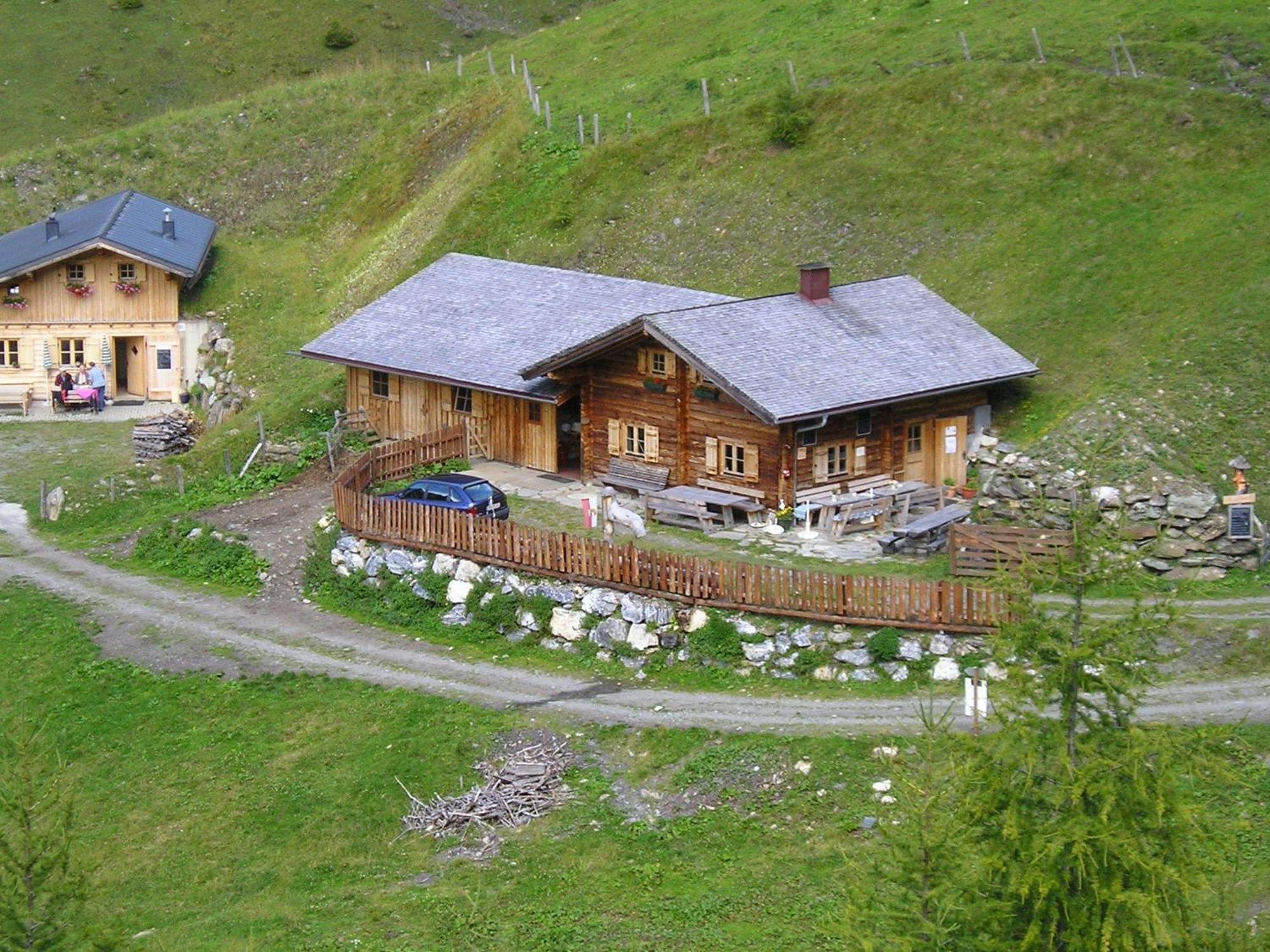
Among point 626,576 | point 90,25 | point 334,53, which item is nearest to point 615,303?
point 626,576

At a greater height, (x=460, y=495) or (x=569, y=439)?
(x=569, y=439)

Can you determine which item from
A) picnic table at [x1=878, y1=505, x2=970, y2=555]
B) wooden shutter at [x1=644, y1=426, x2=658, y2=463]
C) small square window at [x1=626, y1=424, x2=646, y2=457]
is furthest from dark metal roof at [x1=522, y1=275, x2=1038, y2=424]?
picnic table at [x1=878, y1=505, x2=970, y2=555]

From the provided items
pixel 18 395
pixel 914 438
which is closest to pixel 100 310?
pixel 18 395

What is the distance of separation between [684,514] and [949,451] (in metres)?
7.87

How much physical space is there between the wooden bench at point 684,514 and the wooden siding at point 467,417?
586cm

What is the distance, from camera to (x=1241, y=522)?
38.2m

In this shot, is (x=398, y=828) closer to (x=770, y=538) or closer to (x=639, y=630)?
(x=639, y=630)

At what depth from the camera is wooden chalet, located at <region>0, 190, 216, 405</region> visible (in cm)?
6394

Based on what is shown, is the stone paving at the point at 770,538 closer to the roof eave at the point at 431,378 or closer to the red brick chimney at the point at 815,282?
the roof eave at the point at 431,378

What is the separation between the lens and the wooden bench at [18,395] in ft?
207

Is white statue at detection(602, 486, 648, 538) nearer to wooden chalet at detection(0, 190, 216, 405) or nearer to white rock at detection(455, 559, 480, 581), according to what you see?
white rock at detection(455, 559, 480, 581)

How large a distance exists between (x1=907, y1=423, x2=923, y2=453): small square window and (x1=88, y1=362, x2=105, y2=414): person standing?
105 ft

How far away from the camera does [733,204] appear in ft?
208

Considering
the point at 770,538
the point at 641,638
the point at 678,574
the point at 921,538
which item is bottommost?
the point at 641,638
